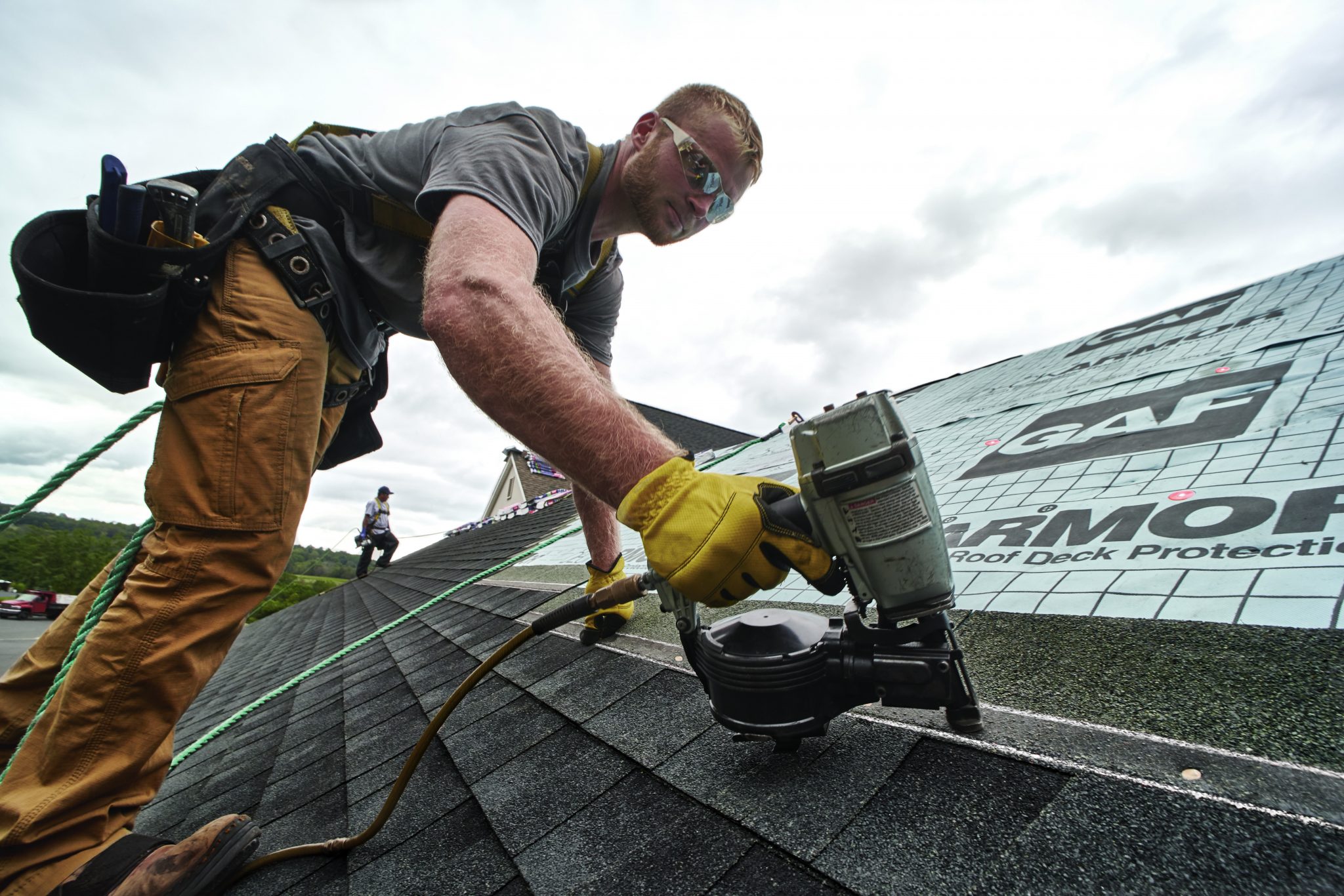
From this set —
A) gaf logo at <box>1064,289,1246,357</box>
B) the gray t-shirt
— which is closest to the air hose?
the gray t-shirt

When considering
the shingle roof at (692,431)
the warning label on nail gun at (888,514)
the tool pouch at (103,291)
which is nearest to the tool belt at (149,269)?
the tool pouch at (103,291)

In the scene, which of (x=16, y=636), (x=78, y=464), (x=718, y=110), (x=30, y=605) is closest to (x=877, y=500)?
(x=718, y=110)

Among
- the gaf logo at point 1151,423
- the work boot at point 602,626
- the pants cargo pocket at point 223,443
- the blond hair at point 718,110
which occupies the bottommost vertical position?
the work boot at point 602,626

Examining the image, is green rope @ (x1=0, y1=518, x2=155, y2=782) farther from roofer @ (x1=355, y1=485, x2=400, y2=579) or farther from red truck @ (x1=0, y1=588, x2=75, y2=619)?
red truck @ (x1=0, y1=588, x2=75, y2=619)

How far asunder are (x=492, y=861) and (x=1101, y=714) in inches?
37.0

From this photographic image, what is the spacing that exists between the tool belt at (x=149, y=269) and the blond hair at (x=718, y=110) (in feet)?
3.27

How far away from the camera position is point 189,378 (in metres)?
1.21

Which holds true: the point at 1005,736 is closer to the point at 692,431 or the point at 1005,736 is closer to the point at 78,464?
the point at 78,464

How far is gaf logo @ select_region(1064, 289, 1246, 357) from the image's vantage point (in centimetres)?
369

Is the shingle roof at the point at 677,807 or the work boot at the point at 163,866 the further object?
the work boot at the point at 163,866

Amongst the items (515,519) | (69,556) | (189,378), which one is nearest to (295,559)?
(69,556)

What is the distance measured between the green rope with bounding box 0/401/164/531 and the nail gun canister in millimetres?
1633

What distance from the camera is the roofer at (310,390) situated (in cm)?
83

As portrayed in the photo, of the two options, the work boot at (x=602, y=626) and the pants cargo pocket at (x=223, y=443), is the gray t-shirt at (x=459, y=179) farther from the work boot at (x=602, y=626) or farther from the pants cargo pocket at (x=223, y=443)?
the work boot at (x=602, y=626)
